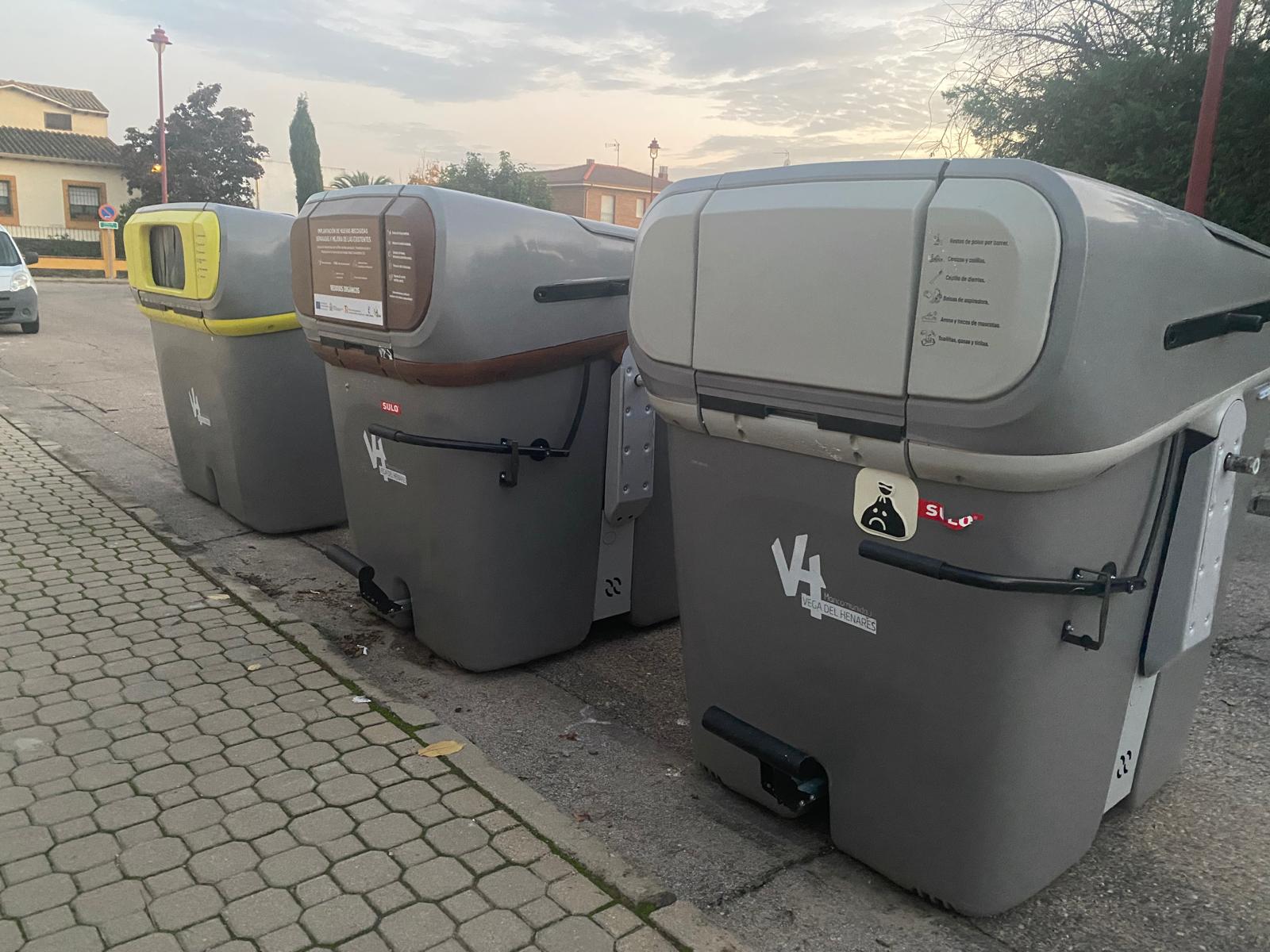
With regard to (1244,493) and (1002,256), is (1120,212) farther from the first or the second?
(1244,493)

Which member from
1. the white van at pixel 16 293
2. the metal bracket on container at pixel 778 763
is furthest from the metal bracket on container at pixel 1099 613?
the white van at pixel 16 293

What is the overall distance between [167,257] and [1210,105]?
634cm

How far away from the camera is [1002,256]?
1.77m

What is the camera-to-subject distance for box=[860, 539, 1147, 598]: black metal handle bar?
6.35 feet

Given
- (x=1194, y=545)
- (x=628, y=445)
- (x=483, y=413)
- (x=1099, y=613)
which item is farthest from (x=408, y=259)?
(x=1194, y=545)

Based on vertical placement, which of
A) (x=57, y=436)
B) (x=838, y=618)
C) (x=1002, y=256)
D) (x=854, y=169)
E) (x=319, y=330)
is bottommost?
(x=57, y=436)

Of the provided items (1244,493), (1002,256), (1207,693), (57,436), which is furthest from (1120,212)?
(57,436)

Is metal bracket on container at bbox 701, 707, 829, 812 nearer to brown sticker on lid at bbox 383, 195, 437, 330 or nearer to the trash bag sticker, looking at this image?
the trash bag sticker

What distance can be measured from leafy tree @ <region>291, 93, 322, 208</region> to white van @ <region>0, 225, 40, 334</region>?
108ft

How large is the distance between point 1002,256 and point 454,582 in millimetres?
2395

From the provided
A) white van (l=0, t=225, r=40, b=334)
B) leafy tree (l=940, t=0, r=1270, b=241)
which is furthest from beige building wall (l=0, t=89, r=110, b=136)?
leafy tree (l=940, t=0, r=1270, b=241)

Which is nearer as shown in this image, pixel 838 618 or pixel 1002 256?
pixel 1002 256

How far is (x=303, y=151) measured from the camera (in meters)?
47.1

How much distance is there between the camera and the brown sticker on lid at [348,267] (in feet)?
10.9
